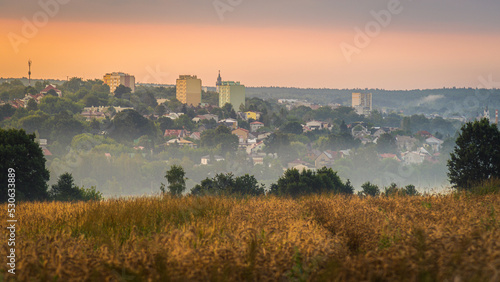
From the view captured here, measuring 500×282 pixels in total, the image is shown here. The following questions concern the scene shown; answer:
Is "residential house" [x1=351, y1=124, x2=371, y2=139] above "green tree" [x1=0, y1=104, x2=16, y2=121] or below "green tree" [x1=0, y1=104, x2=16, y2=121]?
below

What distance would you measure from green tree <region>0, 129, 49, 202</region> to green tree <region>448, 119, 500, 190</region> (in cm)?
1904

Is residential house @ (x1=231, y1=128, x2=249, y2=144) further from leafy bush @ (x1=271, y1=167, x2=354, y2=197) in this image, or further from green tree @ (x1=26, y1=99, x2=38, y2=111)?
A: leafy bush @ (x1=271, y1=167, x2=354, y2=197)

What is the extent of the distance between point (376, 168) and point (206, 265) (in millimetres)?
155951

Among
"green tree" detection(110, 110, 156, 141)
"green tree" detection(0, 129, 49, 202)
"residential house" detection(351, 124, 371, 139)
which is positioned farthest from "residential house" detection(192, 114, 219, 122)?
"green tree" detection(0, 129, 49, 202)

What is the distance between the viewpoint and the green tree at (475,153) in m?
22.3

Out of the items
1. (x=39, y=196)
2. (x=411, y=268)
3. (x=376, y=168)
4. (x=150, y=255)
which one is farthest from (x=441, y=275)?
(x=376, y=168)

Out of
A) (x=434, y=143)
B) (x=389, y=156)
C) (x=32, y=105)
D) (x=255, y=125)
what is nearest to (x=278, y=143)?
(x=255, y=125)

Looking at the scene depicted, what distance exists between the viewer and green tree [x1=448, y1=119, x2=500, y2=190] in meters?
22.3

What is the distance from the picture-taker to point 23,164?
25.5m

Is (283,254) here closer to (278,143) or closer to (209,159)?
(209,159)

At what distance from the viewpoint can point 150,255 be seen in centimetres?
394

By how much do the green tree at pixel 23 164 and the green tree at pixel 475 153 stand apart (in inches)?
750

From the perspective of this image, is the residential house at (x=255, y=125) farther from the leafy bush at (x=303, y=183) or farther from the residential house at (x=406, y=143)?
the leafy bush at (x=303, y=183)

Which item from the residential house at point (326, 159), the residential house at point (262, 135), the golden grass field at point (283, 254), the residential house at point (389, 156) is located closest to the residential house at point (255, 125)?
the residential house at point (262, 135)
